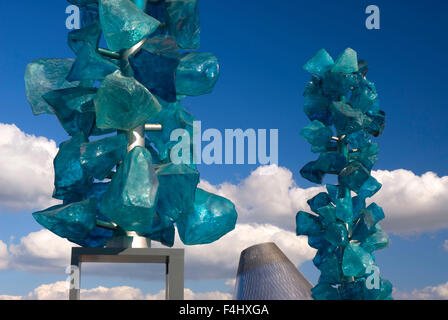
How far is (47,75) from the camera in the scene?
0.85m

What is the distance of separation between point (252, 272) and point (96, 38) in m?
1.75

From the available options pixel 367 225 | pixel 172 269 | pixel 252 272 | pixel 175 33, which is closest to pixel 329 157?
pixel 367 225

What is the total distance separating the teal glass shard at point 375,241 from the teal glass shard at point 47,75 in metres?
1.39

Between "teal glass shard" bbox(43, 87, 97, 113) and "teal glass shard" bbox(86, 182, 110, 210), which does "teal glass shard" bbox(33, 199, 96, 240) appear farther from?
"teal glass shard" bbox(43, 87, 97, 113)

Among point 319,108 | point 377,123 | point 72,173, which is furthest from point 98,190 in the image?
point 377,123

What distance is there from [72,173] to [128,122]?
0.16 metres

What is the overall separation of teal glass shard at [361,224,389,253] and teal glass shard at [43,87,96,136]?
4.50 ft

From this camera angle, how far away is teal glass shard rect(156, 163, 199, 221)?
0.71 meters

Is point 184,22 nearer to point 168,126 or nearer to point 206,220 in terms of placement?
point 168,126

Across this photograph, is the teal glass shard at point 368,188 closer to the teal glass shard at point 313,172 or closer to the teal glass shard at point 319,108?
the teal glass shard at point 313,172

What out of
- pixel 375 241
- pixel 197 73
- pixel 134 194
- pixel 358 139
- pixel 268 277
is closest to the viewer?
pixel 134 194
